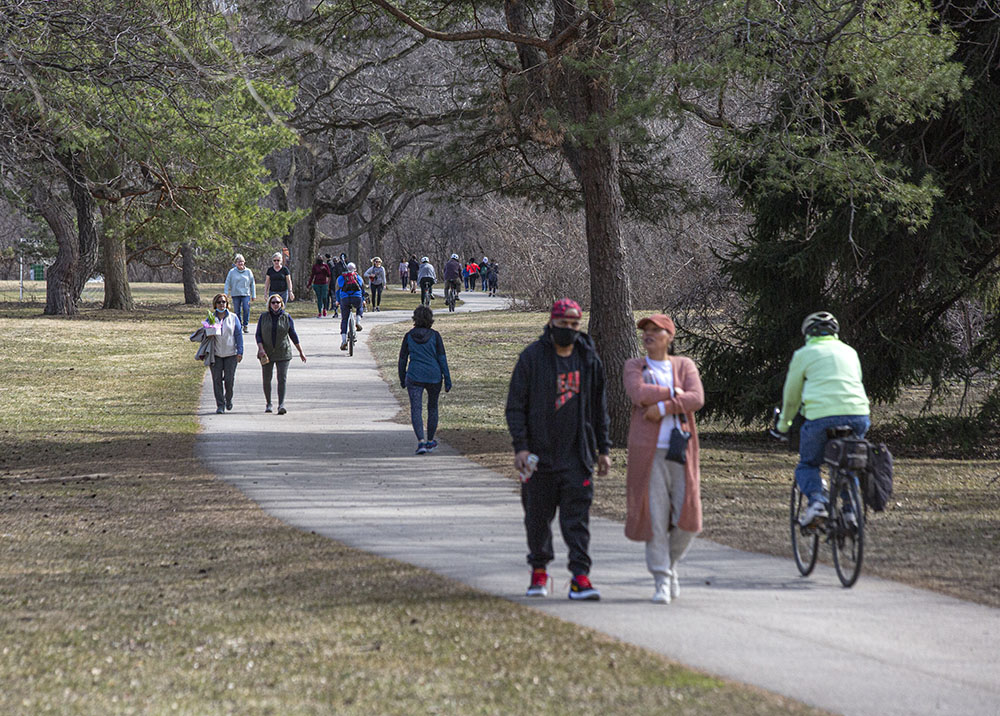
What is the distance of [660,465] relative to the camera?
742cm

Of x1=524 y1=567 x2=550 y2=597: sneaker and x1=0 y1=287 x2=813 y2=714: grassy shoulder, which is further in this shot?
x1=524 y1=567 x2=550 y2=597: sneaker

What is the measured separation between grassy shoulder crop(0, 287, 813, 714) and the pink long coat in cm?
81

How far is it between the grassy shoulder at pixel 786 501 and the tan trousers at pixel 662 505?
5.45 ft

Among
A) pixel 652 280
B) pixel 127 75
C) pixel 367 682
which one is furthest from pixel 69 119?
pixel 652 280

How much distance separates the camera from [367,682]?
19.6ft

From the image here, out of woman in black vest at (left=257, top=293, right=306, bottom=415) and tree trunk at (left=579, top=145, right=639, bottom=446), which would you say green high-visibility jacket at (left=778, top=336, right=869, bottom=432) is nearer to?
tree trunk at (left=579, top=145, right=639, bottom=446)

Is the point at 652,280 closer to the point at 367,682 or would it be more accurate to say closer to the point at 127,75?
the point at 127,75

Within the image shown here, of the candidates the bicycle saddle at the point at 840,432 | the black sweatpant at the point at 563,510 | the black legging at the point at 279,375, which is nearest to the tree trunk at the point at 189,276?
the black legging at the point at 279,375

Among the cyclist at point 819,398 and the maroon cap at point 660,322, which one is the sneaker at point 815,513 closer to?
the cyclist at point 819,398

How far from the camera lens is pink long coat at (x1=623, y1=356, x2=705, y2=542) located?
290 inches

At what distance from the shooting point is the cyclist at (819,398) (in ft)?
26.8

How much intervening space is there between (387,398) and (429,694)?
14.2 m

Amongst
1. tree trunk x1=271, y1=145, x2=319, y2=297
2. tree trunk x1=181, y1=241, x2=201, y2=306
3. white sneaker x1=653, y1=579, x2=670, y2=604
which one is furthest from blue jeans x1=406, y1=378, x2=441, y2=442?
tree trunk x1=181, y1=241, x2=201, y2=306

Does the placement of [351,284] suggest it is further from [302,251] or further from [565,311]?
[302,251]
